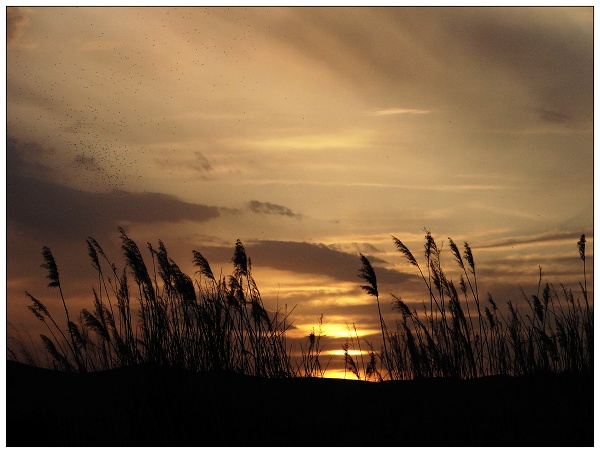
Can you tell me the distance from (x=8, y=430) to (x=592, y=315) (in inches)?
203

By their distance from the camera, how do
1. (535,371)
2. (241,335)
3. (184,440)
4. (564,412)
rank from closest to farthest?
(184,440), (564,412), (241,335), (535,371)

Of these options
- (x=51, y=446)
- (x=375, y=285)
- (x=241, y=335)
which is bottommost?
(x=51, y=446)

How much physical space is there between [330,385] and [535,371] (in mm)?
1895

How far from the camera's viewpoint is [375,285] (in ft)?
21.3

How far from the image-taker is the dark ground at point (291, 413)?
520 centimetres

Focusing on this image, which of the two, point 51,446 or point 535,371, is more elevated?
point 535,371

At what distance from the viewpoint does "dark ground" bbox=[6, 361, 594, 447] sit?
5195mm

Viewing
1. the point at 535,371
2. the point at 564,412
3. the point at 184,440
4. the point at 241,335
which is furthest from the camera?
the point at 535,371

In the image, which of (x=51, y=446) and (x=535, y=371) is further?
(x=535, y=371)

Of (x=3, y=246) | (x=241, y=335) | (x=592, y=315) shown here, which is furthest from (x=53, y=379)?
(x=592, y=315)

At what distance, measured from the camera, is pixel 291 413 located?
535 centimetres

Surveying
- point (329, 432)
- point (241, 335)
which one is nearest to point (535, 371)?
point (329, 432)

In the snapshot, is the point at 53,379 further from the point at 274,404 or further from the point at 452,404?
the point at 452,404

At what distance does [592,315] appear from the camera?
259 inches
